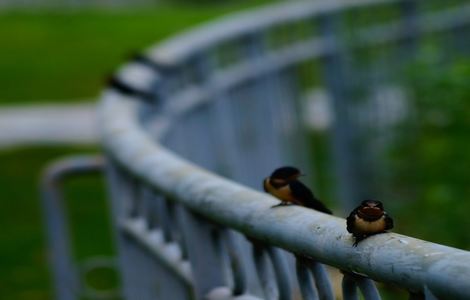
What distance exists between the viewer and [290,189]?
11.3ft

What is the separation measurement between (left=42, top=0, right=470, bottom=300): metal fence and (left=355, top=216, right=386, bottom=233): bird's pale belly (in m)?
0.02

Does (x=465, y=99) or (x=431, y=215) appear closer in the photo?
(x=465, y=99)

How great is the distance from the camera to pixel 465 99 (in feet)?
25.1

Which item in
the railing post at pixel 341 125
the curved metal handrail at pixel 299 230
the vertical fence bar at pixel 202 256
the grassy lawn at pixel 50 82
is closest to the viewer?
the curved metal handrail at pixel 299 230

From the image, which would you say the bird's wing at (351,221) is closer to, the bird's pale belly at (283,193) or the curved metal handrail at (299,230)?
the curved metal handrail at (299,230)

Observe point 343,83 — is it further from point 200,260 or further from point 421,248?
point 421,248

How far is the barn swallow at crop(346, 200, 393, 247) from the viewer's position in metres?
2.78

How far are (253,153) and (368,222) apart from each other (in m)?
5.71

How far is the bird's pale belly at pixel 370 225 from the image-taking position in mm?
2773

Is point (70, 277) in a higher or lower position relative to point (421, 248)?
lower

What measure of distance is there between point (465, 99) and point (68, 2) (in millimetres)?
20059

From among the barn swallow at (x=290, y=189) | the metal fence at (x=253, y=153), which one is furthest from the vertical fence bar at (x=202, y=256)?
the barn swallow at (x=290, y=189)

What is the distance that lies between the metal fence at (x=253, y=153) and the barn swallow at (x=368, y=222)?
0.9 inches

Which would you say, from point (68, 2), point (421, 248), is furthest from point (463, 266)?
point (68, 2)
